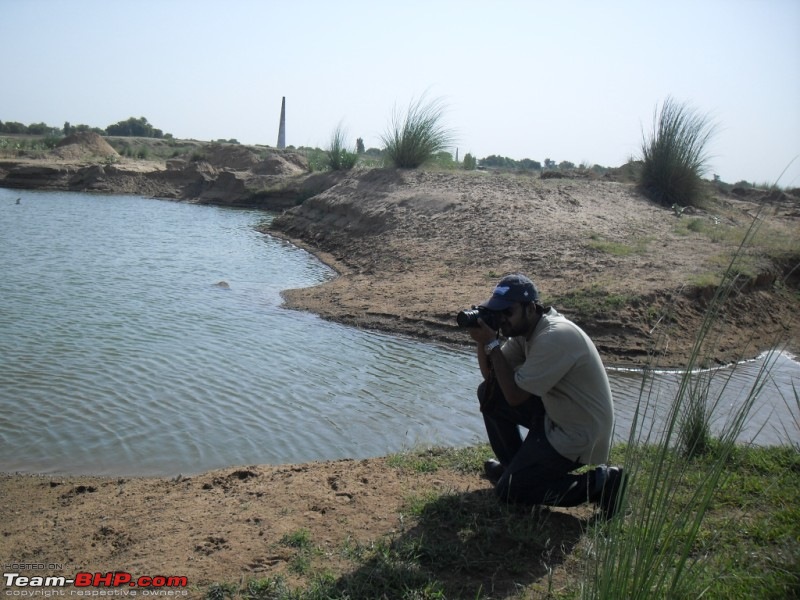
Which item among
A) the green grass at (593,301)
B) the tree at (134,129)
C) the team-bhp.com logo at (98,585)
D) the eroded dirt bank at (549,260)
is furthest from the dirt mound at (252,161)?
the tree at (134,129)

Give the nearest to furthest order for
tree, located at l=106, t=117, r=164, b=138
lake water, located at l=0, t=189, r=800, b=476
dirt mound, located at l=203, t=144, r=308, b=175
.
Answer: lake water, located at l=0, t=189, r=800, b=476, dirt mound, located at l=203, t=144, r=308, b=175, tree, located at l=106, t=117, r=164, b=138

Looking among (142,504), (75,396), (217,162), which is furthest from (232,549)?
(217,162)

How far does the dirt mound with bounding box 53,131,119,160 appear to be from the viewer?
32.5m

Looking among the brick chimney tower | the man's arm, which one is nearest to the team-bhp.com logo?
the man's arm

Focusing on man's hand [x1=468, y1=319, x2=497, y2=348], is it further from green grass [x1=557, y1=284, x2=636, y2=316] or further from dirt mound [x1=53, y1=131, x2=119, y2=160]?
dirt mound [x1=53, y1=131, x2=119, y2=160]

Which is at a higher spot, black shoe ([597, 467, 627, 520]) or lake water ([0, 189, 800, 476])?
black shoe ([597, 467, 627, 520])

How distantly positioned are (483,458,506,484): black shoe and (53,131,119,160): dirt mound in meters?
32.3

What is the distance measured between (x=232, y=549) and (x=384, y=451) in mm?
→ 2203

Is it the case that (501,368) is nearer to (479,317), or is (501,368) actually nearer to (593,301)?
Answer: (479,317)

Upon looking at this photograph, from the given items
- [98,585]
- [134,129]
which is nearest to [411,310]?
[98,585]

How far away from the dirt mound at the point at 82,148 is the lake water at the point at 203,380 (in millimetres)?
22388

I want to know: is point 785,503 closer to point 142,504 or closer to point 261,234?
point 142,504

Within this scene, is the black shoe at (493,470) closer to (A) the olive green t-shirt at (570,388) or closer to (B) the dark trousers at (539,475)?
(B) the dark trousers at (539,475)

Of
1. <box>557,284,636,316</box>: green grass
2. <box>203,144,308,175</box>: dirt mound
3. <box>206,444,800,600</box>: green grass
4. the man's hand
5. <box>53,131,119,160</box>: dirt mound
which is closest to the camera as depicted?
<box>206,444,800,600</box>: green grass
